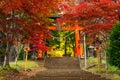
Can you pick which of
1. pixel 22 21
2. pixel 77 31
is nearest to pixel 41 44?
pixel 77 31

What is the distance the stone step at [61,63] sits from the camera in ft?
84.6

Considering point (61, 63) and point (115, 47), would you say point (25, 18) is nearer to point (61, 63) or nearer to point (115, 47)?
point (115, 47)

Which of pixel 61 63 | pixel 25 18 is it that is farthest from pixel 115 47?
pixel 61 63

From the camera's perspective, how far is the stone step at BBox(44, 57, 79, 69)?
25.8m

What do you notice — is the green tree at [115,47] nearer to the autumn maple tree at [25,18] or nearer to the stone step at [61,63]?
the autumn maple tree at [25,18]

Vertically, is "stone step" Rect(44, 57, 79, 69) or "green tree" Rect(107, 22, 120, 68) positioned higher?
"green tree" Rect(107, 22, 120, 68)

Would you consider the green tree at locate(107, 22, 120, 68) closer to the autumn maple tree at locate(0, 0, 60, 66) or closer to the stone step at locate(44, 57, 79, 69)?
the autumn maple tree at locate(0, 0, 60, 66)

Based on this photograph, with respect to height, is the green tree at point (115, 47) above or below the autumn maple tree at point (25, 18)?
below

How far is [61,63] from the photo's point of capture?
2691cm

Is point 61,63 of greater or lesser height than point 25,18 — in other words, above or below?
below

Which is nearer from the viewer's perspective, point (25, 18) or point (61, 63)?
point (25, 18)

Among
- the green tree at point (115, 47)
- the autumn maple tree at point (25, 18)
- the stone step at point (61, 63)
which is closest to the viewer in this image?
the green tree at point (115, 47)

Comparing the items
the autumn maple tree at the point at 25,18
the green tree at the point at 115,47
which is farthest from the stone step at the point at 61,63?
the green tree at the point at 115,47

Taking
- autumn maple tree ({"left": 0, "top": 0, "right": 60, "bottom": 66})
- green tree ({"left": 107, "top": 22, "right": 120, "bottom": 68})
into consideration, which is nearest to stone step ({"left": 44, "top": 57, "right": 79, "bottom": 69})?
autumn maple tree ({"left": 0, "top": 0, "right": 60, "bottom": 66})
